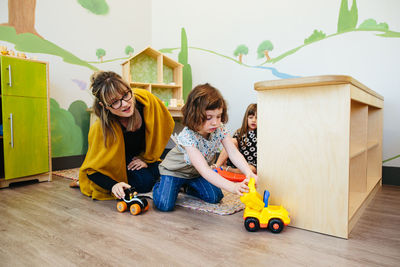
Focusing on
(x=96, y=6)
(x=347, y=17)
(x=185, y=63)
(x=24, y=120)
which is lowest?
(x=24, y=120)

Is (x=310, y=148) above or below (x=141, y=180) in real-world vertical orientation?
above

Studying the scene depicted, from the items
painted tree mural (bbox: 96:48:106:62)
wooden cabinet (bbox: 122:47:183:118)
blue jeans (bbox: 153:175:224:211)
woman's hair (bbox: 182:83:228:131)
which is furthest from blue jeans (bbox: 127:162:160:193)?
painted tree mural (bbox: 96:48:106:62)

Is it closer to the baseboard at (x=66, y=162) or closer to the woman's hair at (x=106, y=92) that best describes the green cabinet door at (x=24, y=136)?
the baseboard at (x=66, y=162)

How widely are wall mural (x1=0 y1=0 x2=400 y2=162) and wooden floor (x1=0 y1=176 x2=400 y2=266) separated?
1185mm

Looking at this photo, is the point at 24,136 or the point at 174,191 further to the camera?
the point at 24,136

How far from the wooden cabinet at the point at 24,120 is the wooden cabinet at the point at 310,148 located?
1.61 metres

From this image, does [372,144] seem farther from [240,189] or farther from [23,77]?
[23,77]

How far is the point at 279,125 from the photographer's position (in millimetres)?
1139

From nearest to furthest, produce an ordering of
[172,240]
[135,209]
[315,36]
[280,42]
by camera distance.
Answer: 1. [172,240]
2. [135,209]
3. [315,36]
4. [280,42]

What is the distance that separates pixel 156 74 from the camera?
9.77ft

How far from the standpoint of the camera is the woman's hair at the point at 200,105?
116cm

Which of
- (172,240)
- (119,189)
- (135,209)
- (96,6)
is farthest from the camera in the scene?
(96,6)

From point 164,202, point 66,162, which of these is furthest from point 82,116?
point 164,202

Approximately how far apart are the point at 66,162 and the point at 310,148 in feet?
Answer: 7.28
